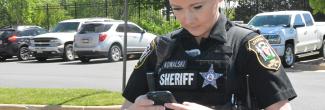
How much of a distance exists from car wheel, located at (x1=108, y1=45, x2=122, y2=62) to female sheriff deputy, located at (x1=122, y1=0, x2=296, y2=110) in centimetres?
1874

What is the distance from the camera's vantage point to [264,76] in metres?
2.16

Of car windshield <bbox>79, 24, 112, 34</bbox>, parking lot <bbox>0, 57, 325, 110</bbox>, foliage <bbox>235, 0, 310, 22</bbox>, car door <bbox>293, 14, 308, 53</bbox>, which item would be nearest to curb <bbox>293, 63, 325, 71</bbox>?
parking lot <bbox>0, 57, 325, 110</bbox>

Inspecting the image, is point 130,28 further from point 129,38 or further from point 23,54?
point 23,54

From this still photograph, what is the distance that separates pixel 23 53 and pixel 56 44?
2.83 metres

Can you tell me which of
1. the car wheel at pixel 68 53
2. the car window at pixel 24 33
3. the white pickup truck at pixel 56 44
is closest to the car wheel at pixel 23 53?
the car window at pixel 24 33

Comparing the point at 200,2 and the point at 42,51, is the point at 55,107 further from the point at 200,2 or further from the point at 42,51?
the point at 42,51

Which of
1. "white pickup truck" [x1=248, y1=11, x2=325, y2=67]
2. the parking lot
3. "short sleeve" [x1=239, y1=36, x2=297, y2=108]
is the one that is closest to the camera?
"short sleeve" [x1=239, y1=36, x2=297, y2=108]

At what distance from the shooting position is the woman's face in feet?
7.27

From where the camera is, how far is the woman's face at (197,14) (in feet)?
7.27

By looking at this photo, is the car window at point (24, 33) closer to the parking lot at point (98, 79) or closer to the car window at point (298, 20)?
the parking lot at point (98, 79)

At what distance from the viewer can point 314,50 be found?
62.4 feet

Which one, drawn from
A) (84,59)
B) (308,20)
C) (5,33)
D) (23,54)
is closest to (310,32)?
(308,20)

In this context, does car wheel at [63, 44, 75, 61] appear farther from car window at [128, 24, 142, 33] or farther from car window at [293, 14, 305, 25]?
car window at [293, 14, 305, 25]

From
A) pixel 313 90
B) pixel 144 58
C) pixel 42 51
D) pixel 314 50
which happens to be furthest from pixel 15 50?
pixel 144 58
